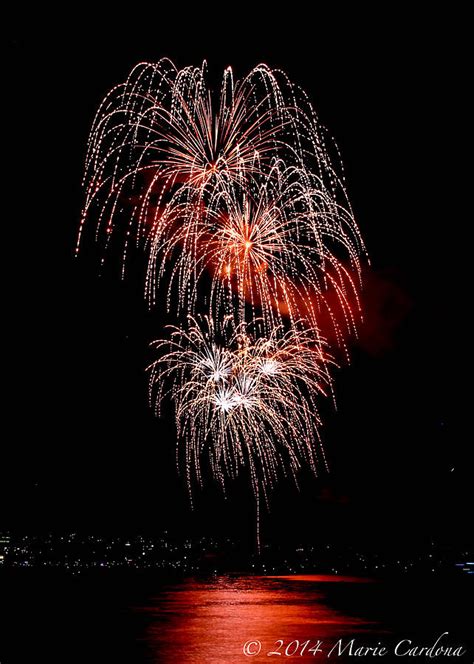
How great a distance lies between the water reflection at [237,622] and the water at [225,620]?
0.06ft

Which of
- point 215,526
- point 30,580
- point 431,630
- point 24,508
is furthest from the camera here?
point 215,526

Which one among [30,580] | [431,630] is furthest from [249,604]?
[30,580]

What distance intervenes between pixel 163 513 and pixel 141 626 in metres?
47.2

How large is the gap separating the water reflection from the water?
0.02 metres

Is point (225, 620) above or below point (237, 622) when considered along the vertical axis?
above

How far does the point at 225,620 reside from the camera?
15.4m

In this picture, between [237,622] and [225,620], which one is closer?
[237,622]

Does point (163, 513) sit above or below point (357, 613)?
above

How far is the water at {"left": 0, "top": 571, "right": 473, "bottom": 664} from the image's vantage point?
11.6 meters

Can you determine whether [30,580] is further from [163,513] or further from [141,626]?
[163,513]

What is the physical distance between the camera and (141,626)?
14.5 metres

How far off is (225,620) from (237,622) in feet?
1.55

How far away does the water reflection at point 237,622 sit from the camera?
11.8 metres

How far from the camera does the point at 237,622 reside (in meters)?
15.0
